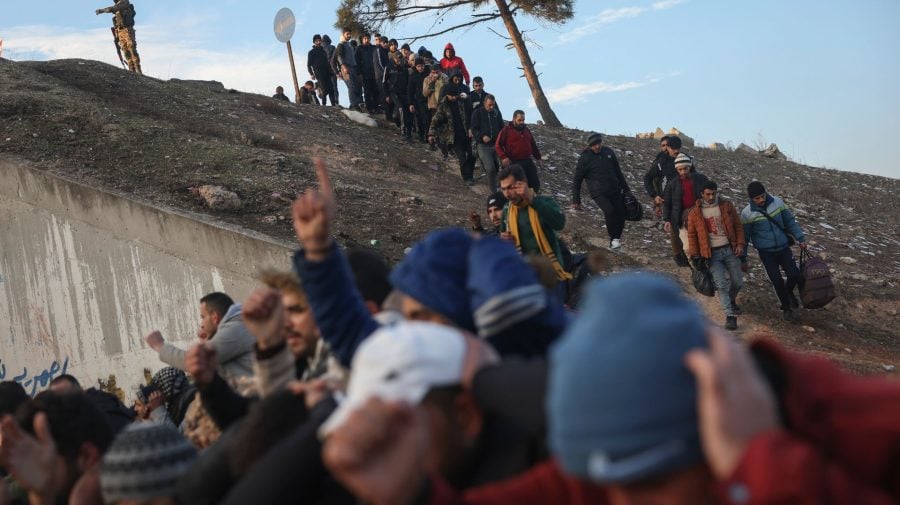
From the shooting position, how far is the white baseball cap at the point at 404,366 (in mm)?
1947

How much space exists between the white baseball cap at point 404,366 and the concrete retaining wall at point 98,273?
6993 mm

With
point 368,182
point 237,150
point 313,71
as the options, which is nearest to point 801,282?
point 368,182

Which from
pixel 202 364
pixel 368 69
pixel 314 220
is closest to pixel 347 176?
pixel 368 69

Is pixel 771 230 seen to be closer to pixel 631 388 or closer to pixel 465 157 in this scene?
pixel 465 157

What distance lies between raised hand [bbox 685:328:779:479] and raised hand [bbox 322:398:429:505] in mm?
553

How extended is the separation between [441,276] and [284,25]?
17.9m

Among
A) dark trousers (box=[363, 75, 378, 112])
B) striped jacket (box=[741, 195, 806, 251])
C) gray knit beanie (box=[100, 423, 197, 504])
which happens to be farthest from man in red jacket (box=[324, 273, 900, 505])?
dark trousers (box=[363, 75, 378, 112])

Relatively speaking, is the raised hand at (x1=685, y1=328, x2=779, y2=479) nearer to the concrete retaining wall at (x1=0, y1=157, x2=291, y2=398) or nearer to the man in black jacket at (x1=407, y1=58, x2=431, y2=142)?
the concrete retaining wall at (x1=0, y1=157, x2=291, y2=398)

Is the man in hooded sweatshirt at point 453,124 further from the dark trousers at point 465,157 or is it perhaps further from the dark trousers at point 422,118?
the dark trousers at point 422,118

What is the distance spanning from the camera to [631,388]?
1.51m

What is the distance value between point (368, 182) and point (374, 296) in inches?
430

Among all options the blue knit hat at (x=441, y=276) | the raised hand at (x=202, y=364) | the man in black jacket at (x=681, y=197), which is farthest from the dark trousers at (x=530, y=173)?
the blue knit hat at (x=441, y=276)

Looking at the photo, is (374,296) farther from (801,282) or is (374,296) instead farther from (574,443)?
(801,282)

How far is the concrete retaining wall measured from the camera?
973cm
